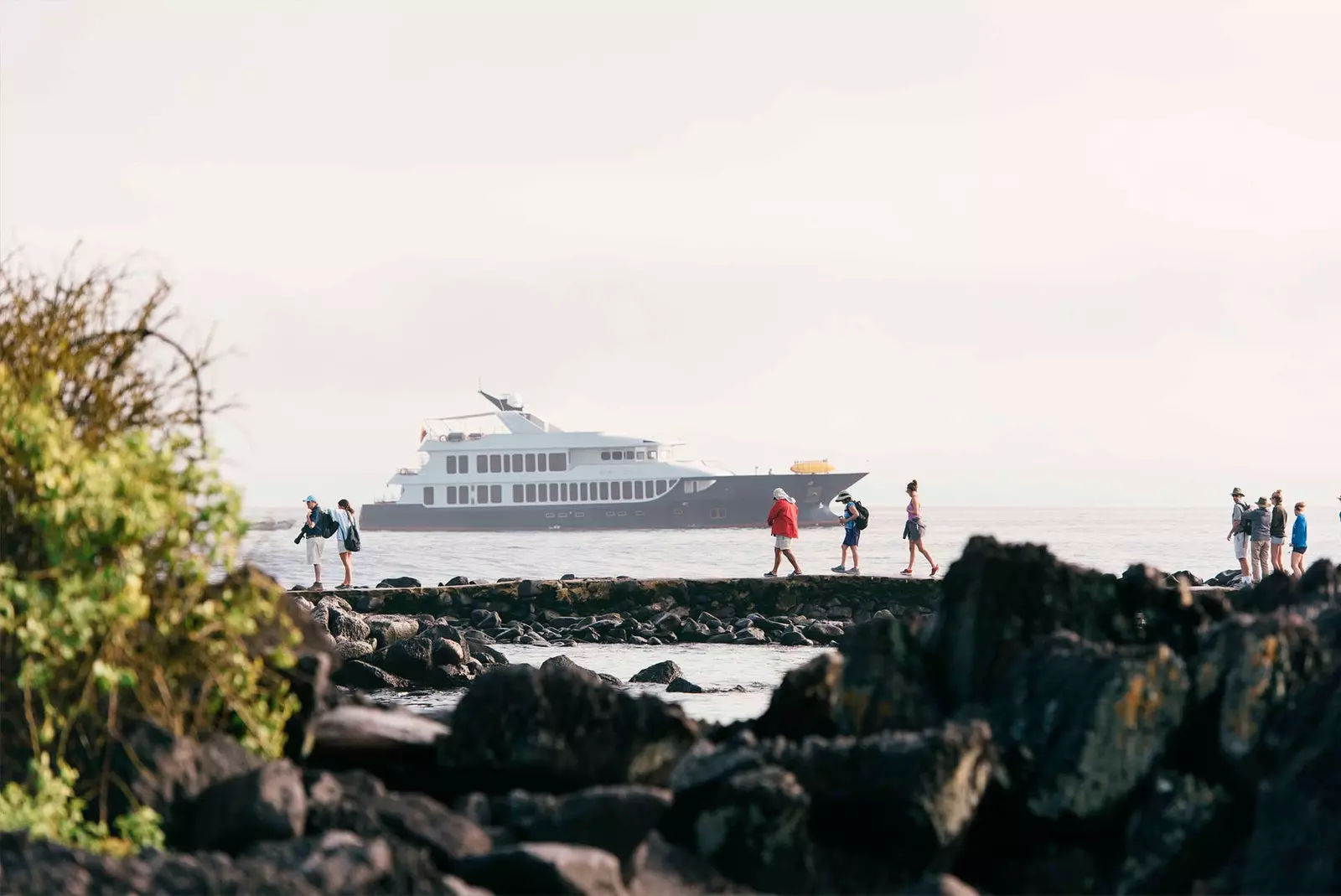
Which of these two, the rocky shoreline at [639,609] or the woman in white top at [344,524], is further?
the woman in white top at [344,524]

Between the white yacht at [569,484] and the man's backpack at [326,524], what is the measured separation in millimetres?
50532

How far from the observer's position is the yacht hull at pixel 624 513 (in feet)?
251

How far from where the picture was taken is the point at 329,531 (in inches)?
1009

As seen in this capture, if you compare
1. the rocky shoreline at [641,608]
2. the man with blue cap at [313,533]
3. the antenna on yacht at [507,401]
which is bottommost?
the rocky shoreline at [641,608]

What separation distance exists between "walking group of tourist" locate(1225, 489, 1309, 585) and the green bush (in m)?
21.0

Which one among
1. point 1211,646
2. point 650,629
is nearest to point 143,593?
point 1211,646

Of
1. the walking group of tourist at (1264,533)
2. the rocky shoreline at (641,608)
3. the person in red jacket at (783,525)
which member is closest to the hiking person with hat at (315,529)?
the rocky shoreline at (641,608)

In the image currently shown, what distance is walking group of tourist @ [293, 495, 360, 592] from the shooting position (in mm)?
24608

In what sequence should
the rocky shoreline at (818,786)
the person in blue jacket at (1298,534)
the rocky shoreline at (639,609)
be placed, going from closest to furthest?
the rocky shoreline at (818,786) < the rocky shoreline at (639,609) < the person in blue jacket at (1298,534)

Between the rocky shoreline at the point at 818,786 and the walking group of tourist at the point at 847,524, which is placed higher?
the walking group of tourist at the point at 847,524

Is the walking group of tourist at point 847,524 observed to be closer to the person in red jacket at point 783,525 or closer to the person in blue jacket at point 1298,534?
the person in red jacket at point 783,525

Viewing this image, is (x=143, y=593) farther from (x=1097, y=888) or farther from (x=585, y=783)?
(x=1097, y=888)

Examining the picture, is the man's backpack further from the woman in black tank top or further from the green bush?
the green bush

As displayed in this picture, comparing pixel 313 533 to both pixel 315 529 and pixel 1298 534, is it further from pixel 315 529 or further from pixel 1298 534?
pixel 1298 534
